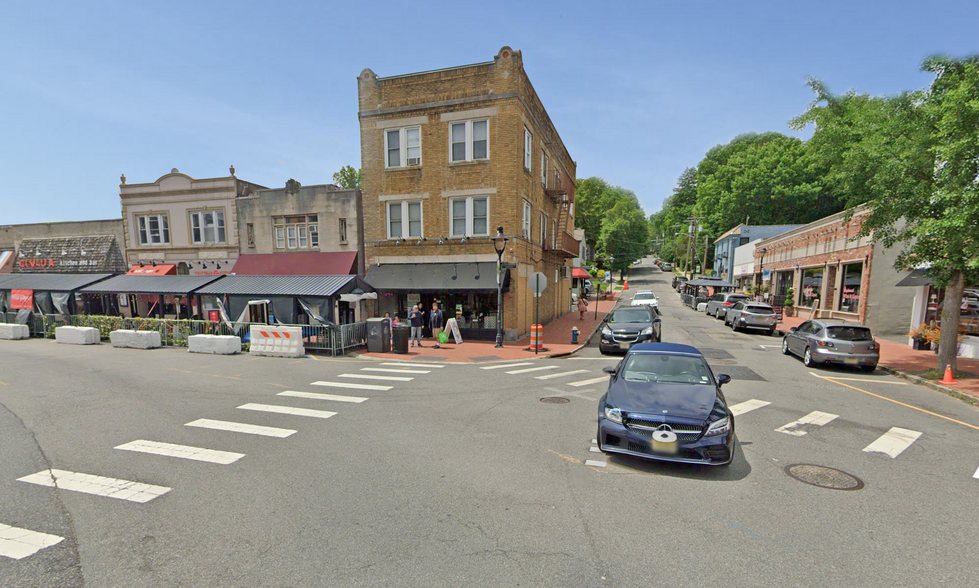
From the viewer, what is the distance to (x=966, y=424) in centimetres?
839

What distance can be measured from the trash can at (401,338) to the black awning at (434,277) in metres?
3.16

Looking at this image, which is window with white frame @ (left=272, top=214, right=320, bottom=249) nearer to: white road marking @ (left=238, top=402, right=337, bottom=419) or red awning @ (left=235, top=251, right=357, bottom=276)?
red awning @ (left=235, top=251, right=357, bottom=276)

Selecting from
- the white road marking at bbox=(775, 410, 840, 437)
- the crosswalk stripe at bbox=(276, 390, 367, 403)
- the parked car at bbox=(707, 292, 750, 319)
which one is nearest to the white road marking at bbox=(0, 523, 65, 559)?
the crosswalk stripe at bbox=(276, 390, 367, 403)

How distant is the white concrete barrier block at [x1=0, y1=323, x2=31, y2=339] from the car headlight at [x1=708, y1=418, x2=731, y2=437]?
30280mm

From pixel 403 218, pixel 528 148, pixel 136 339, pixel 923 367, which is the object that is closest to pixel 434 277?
pixel 403 218

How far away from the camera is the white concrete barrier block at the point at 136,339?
58.5 ft

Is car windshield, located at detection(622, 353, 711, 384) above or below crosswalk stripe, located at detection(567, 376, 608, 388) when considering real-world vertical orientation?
above

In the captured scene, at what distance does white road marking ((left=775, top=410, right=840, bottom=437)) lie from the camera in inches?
301

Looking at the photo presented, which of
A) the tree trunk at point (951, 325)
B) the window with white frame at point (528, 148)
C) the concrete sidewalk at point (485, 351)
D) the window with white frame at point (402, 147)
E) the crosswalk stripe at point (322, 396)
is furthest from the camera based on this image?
the window with white frame at point (402, 147)

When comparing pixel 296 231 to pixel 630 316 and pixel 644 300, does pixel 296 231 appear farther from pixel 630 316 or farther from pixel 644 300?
pixel 644 300

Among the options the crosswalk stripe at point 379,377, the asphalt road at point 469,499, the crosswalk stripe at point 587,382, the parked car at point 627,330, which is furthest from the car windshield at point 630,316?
the crosswalk stripe at point 379,377

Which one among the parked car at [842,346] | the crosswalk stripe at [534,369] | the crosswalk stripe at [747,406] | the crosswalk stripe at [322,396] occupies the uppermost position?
the parked car at [842,346]

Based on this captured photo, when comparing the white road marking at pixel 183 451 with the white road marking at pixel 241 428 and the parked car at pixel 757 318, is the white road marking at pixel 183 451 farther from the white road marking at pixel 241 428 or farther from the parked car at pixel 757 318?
the parked car at pixel 757 318

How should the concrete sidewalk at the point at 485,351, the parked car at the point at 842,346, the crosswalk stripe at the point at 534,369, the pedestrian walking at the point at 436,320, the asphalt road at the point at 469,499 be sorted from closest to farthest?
1. the asphalt road at the point at 469,499
2. the crosswalk stripe at the point at 534,369
3. the parked car at the point at 842,346
4. the concrete sidewalk at the point at 485,351
5. the pedestrian walking at the point at 436,320
